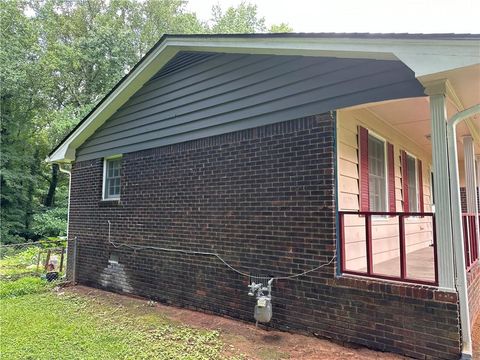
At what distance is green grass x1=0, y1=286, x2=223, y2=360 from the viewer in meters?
4.04

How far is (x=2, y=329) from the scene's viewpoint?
4.99 metres

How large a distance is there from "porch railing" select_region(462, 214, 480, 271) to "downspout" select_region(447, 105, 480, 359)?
1.01 meters

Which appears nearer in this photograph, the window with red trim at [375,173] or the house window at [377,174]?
the window with red trim at [375,173]

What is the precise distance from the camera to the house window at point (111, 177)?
8117 mm

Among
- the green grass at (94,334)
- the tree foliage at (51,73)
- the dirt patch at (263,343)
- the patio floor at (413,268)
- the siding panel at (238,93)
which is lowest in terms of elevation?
the green grass at (94,334)

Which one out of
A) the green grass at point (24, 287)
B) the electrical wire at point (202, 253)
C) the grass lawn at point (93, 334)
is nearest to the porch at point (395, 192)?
the electrical wire at point (202, 253)

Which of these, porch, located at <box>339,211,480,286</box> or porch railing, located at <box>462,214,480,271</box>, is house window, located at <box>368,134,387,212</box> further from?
porch railing, located at <box>462,214,480,271</box>

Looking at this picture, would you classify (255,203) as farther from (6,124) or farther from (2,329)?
(6,124)

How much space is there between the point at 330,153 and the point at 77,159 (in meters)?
7.34

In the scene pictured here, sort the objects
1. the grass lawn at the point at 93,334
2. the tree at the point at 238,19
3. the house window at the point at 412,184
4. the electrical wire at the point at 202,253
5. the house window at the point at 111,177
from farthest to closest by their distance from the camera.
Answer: the tree at the point at 238,19 < the house window at the point at 111,177 < the house window at the point at 412,184 < the electrical wire at the point at 202,253 < the grass lawn at the point at 93,334

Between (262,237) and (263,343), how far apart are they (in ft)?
4.58

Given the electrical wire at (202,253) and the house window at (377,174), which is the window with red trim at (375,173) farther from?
the electrical wire at (202,253)

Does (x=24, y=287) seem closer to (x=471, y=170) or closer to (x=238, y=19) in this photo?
(x=471, y=170)

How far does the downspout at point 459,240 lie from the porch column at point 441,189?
0.05 metres
